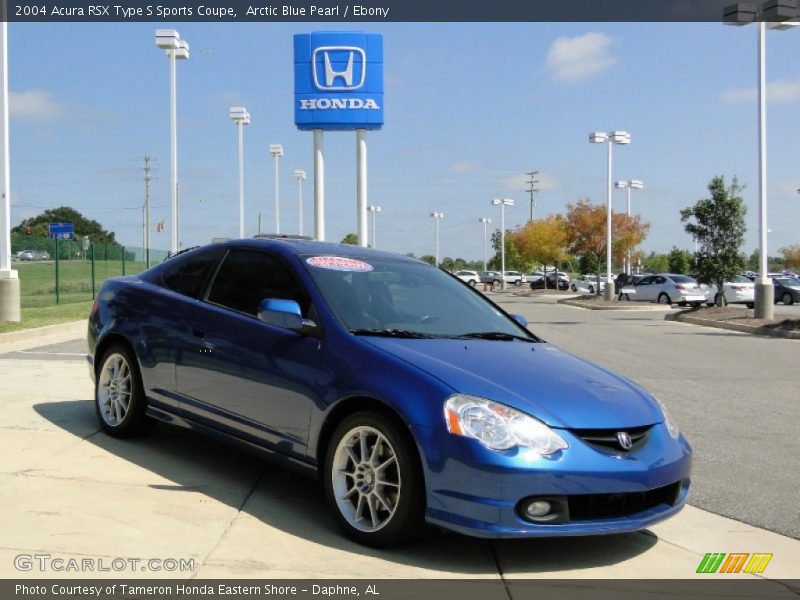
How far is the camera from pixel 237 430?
17.5 feet

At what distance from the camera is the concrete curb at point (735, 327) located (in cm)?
2011

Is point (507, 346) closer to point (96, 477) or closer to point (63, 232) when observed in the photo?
point (96, 477)

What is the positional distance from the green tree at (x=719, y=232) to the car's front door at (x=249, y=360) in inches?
939

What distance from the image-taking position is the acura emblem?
429 cm

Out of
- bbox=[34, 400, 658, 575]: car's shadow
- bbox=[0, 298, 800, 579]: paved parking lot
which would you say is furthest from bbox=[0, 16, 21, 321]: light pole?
bbox=[34, 400, 658, 575]: car's shadow

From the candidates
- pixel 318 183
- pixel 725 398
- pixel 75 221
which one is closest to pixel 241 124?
pixel 318 183

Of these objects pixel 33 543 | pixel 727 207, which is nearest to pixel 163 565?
pixel 33 543

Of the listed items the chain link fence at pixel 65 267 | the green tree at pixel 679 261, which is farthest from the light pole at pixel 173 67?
the green tree at pixel 679 261

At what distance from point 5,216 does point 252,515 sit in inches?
642

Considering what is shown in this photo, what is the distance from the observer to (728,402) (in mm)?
9797

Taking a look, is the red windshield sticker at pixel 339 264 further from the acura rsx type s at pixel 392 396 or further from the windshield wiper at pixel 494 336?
the windshield wiper at pixel 494 336

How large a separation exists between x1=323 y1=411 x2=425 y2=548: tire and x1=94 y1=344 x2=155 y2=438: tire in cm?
220

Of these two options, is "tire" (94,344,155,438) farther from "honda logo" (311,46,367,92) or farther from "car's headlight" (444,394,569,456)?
"honda logo" (311,46,367,92)
